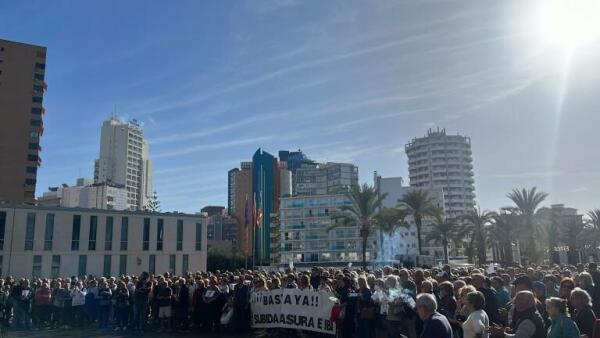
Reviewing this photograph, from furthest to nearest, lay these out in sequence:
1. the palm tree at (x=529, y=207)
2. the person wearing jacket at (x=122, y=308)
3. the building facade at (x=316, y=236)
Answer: the building facade at (x=316, y=236), the palm tree at (x=529, y=207), the person wearing jacket at (x=122, y=308)

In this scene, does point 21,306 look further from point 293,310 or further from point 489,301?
point 489,301

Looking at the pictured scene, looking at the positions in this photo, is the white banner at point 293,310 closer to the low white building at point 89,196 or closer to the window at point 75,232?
the window at point 75,232

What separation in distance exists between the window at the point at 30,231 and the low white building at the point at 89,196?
324 feet

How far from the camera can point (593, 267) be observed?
38.0 ft

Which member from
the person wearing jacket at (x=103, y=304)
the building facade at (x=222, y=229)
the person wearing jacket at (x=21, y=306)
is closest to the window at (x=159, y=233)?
the person wearing jacket at (x=21, y=306)

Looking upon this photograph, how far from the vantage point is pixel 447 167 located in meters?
151

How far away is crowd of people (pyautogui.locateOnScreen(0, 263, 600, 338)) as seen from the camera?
624 cm

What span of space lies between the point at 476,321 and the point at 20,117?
297ft

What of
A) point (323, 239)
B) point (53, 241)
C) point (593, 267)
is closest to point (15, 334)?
point (593, 267)

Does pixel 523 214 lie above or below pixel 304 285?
above

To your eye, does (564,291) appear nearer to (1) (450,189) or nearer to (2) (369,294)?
(2) (369,294)

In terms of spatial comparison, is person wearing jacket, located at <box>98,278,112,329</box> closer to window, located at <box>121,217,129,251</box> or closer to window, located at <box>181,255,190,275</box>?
window, located at <box>121,217,129,251</box>

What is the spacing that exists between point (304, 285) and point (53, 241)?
4154cm

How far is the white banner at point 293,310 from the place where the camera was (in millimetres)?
12703
